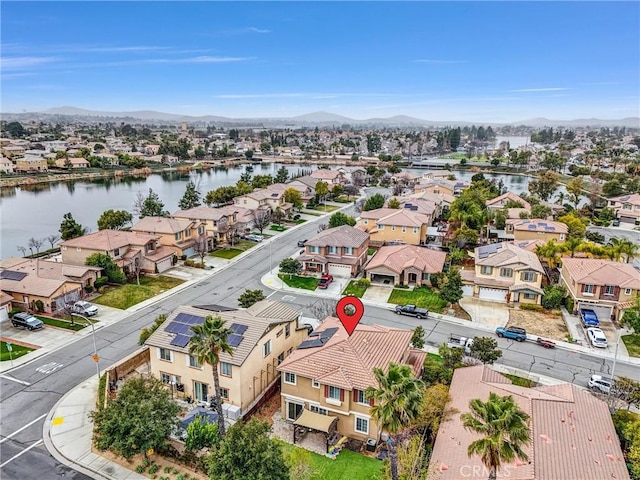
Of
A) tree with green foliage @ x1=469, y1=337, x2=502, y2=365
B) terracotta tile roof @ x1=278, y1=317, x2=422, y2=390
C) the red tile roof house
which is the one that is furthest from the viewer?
tree with green foliage @ x1=469, y1=337, x2=502, y2=365

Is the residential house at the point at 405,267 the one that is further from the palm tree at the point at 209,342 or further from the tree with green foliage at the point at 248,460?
the tree with green foliage at the point at 248,460

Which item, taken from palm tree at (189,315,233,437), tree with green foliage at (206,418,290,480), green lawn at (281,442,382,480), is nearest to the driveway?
green lawn at (281,442,382,480)

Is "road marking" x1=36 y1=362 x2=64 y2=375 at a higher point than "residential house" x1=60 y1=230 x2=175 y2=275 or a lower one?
lower

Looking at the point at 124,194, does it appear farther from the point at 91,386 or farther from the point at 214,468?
the point at 214,468

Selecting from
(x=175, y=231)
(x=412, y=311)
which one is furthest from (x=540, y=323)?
(x=175, y=231)

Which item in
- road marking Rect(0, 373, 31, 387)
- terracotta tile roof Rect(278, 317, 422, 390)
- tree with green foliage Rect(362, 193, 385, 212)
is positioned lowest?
road marking Rect(0, 373, 31, 387)

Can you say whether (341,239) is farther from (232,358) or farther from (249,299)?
(232,358)

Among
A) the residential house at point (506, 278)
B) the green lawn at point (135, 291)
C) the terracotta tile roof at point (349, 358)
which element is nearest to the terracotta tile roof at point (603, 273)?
the residential house at point (506, 278)

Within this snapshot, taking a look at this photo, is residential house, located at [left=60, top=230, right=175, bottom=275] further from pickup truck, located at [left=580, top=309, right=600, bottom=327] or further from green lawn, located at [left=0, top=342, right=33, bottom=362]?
pickup truck, located at [left=580, top=309, right=600, bottom=327]
